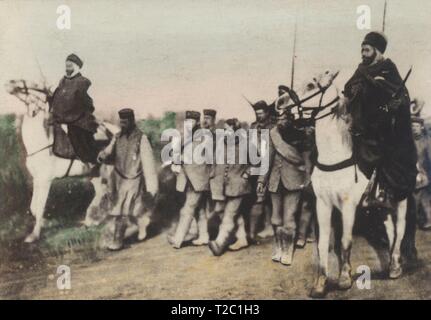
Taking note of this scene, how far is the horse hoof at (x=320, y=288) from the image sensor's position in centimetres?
727

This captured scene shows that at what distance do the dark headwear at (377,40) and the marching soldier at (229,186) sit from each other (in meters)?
1.46

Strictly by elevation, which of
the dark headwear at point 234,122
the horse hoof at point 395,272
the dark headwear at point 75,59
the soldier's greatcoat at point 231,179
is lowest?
the horse hoof at point 395,272

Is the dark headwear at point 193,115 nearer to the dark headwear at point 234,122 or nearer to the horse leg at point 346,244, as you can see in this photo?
the dark headwear at point 234,122

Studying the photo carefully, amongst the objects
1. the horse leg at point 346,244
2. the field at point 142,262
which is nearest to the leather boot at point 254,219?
the field at point 142,262

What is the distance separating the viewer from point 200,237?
7320 millimetres

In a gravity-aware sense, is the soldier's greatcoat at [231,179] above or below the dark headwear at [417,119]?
below

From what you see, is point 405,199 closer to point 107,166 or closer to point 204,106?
point 204,106

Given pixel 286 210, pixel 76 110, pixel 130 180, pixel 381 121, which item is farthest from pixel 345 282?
pixel 76 110

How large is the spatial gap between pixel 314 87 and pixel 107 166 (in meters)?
2.13

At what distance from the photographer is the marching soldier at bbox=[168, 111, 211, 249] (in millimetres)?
7281

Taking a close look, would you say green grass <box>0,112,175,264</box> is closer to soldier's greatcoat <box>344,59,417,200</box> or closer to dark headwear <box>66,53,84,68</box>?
dark headwear <box>66,53,84,68</box>

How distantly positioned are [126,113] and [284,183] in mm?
1653
